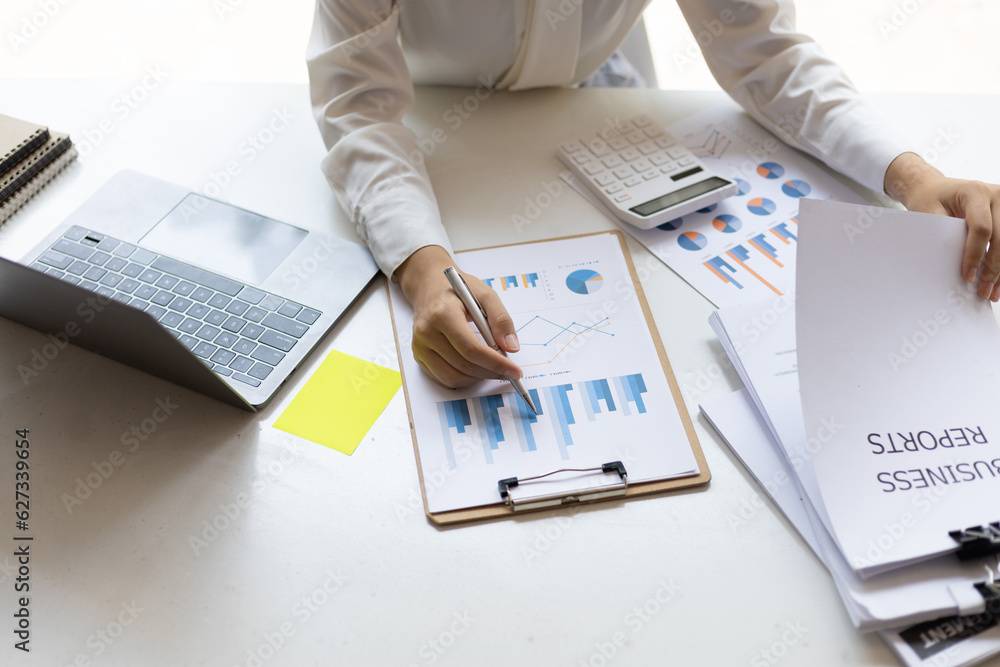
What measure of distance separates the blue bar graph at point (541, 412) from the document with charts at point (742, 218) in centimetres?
18

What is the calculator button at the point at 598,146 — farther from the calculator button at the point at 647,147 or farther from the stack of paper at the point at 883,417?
the stack of paper at the point at 883,417

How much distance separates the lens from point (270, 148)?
1.02m

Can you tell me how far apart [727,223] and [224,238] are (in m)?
0.62

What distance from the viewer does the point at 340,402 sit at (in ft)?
2.50

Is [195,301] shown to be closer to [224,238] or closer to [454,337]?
[224,238]

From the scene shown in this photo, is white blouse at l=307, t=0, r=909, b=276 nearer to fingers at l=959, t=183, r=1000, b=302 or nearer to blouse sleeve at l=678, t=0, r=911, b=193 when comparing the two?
blouse sleeve at l=678, t=0, r=911, b=193

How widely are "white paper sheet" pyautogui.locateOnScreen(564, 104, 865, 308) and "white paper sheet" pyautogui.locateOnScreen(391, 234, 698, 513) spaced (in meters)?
0.08

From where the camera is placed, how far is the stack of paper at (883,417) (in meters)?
0.60

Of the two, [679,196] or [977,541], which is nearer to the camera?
[977,541]

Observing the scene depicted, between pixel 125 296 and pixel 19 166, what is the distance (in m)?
0.28

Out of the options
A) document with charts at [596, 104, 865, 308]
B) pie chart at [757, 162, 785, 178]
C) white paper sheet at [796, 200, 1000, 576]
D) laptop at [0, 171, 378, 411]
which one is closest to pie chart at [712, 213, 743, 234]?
document with charts at [596, 104, 865, 308]

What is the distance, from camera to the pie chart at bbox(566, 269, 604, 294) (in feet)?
2.79

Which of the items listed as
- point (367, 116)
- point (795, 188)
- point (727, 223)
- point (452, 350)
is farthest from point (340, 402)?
point (795, 188)

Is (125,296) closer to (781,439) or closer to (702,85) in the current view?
(781,439)
